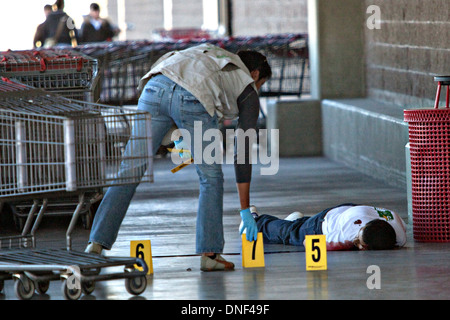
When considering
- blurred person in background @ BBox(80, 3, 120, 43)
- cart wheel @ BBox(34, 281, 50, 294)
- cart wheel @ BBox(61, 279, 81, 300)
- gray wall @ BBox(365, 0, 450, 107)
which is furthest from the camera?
blurred person in background @ BBox(80, 3, 120, 43)

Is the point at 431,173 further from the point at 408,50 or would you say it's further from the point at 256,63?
the point at 408,50

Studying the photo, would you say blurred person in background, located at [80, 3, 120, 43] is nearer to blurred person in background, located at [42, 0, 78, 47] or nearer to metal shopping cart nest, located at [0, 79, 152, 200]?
blurred person in background, located at [42, 0, 78, 47]

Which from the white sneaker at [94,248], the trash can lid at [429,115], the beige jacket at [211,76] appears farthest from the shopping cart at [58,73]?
the trash can lid at [429,115]

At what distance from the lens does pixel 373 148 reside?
33.0 feet

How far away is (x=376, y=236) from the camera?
5949mm

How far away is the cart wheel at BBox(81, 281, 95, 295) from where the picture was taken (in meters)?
4.95

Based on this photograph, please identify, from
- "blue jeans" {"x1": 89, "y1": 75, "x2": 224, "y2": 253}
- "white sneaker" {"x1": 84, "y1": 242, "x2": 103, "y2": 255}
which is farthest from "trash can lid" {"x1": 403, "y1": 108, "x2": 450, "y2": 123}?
A: "white sneaker" {"x1": 84, "y1": 242, "x2": 103, "y2": 255}

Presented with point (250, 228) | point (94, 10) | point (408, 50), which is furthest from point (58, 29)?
point (250, 228)

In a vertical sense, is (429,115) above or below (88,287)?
above

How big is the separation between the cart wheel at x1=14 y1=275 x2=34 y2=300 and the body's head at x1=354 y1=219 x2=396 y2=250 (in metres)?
2.12

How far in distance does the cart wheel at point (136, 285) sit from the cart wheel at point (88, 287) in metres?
Answer: 0.21

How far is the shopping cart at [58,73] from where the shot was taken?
7.44 metres

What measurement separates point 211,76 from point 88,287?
55.2 inches
